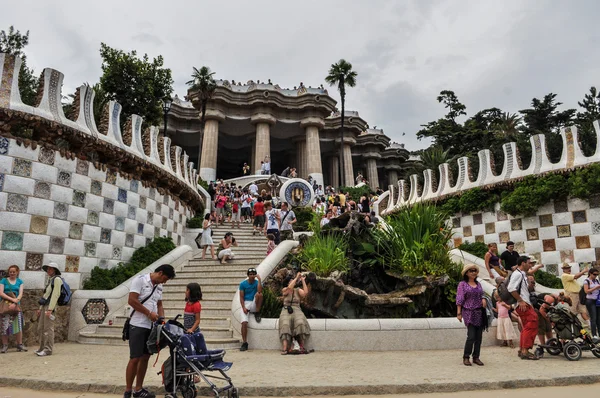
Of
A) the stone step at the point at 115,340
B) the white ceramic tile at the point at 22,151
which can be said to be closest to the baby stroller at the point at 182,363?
the stone step at the point at 115,340

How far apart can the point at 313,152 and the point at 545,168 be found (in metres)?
29.5

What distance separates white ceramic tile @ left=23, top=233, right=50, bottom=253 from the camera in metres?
8.39

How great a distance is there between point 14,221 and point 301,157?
37.1 m

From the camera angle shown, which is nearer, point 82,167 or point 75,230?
point 75,230

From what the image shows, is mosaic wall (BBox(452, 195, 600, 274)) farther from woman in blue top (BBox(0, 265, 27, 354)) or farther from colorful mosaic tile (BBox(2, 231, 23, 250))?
colorful mosaic tile (BBox(2, 231, 23, 250))

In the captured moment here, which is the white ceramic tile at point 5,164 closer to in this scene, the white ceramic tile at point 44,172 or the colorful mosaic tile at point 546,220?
the white ceramic tile at point 44,172

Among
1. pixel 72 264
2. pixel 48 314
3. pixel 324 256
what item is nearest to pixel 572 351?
pixel 324 256

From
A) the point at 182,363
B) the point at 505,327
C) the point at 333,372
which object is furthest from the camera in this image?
the point at 505,327

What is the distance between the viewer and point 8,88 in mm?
8586

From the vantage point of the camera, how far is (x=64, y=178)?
9305mm

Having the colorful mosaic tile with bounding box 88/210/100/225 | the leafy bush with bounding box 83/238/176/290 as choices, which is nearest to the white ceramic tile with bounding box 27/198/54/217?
the colorful mosaic tile with bounding box 88/210/100/225

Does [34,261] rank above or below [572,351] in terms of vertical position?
above

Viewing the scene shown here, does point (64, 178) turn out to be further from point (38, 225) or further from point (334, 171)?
point (334, 171)

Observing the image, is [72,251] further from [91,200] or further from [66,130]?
[66,130]
